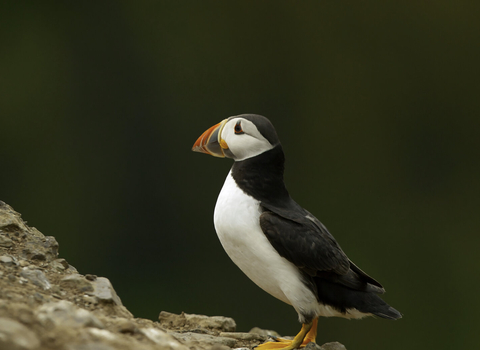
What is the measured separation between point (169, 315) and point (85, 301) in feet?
3.78

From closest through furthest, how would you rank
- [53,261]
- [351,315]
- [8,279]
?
[8,279] < [53,261] < [351,315]

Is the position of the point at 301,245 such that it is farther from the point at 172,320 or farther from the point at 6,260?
the point at 6,260

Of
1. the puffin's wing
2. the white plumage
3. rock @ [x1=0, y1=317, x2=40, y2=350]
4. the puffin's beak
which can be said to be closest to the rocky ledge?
rock @ [x1=0, y1=317, x2=40, y2=350]

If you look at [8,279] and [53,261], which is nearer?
[8,279]

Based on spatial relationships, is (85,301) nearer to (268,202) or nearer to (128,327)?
(128,327)

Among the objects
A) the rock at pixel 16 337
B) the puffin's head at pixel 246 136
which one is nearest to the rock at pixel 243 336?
the puffin's head at pixel 246 136

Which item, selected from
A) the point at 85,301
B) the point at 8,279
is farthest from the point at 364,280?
the point at 8,279

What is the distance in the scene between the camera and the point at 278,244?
2.79m

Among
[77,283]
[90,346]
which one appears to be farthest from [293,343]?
[90,346]

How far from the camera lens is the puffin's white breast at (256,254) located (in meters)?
2.81

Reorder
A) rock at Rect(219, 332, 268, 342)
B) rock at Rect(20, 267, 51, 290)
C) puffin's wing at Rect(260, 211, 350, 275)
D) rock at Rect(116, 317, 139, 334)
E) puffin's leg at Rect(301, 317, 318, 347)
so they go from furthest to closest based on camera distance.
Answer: rock at Rect(219, 332, 268, 342) < puffin's leg at Rect(301, 317, 318, 347) < puffin's wing at Rect(260, 211, 350, 275) < rock at Rect(20, 267, 51, 290) < rock at Rect(116, 317, 139, 334)

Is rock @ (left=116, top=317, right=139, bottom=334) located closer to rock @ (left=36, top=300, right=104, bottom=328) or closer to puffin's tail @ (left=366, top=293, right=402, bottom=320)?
rock @ (left=36, top=300, right=104, bottom=328)

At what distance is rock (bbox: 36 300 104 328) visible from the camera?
171 centimetres

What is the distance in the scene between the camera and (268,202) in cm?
299
